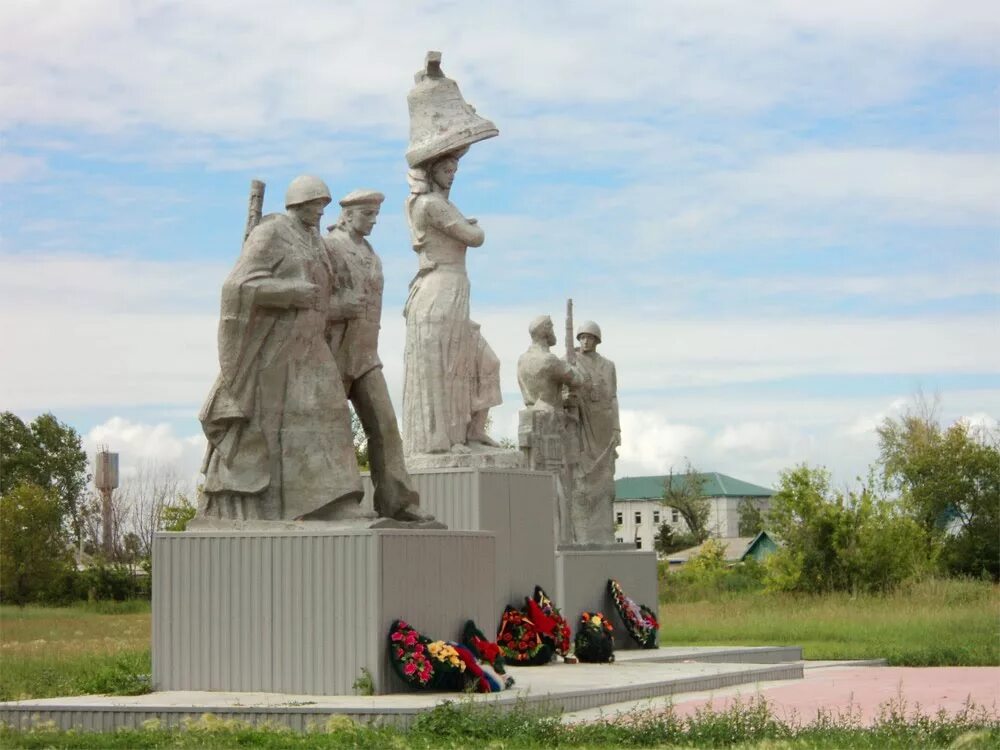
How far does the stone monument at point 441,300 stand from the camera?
48.7 ft

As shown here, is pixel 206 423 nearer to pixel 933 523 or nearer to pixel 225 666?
pixel 225 666

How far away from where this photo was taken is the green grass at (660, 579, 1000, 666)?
1781 centimetres

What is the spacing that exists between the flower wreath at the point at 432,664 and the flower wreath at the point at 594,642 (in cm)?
386

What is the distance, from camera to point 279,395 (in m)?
11.8

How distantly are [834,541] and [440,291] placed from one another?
18797 millimetres

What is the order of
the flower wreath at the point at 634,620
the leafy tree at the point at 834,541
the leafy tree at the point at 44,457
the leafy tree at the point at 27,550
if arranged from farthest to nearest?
the leafy tree at the point at 44,457
the leafy tree at the point at 27,550
the leafy tree at the point at 834,541
the flower wreath at the point at 634,620

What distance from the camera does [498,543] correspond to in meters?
14.5

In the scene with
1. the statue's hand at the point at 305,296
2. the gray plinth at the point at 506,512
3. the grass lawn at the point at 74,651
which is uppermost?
the statue's hand at the point at 305,296

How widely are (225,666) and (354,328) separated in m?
2.68

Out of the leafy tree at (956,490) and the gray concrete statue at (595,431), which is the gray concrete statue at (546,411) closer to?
the gray concrete statue at (595,431)

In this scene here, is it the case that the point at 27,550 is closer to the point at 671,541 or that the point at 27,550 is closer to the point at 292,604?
the point at 292,604

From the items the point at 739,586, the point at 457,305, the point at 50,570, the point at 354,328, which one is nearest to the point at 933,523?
the point at 739,586

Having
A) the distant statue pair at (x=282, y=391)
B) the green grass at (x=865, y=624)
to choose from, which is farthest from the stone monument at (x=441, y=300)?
the green grass at (x=865, y=624)

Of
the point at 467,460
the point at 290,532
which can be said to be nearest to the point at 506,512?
the point at 467,460
